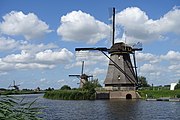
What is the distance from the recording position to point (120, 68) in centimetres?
4825

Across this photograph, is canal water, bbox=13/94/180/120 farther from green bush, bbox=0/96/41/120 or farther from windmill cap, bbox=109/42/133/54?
windmill cap, bbox=109/42/133/54

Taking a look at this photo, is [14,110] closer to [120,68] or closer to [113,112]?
[113,112]

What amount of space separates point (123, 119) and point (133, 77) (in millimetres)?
27718

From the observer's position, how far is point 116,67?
48.6 meters

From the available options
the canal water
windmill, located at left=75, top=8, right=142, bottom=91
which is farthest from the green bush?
windmill, located at left=75, top=8, right=142, bottom=91

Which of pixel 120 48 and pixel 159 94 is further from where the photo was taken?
pixel 159 94

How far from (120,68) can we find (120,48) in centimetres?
265

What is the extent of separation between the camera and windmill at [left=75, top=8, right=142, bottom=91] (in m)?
48.3

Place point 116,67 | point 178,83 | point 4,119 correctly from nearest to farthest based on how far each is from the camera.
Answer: point 4,119
point 116,67
point 178,83

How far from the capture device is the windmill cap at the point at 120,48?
159 ft

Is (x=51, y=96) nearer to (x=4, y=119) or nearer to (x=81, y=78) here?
(x=81, y=78)

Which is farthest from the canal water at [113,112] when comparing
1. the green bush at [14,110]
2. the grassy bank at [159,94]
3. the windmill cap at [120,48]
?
the grassy bank at [159,94]

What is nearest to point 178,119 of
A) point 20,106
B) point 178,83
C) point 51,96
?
point 20,106

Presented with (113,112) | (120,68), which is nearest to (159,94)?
(120,68)
